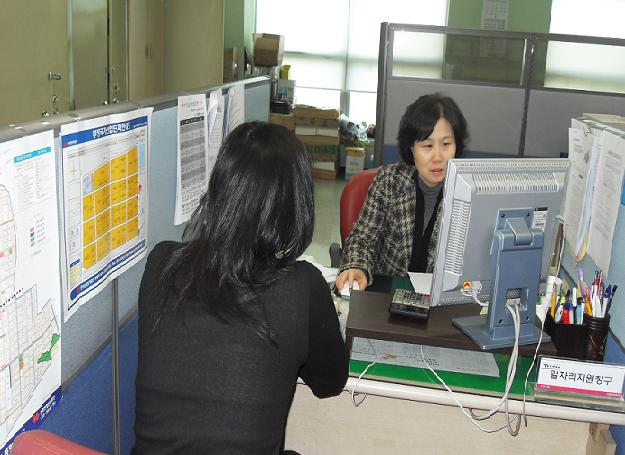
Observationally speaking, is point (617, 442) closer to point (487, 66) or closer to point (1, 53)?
point (487, 66)

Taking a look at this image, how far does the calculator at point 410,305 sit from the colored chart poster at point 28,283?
832 millimetres

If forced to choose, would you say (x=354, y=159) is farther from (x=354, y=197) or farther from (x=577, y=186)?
(x=577, y=186)

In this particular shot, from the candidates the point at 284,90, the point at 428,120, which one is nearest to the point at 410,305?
the point at 428,120

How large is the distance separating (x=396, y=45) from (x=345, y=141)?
13.8ft

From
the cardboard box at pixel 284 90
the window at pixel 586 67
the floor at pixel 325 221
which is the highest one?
the window at pixel 586 67

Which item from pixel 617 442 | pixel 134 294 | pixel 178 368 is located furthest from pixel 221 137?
pixel 617 442

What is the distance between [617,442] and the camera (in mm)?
1717

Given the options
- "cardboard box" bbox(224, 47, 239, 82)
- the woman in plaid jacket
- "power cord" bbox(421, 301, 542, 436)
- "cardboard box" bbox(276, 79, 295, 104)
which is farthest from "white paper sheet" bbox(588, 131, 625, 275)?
"cardboard box" bbox(276, 79, 295, 104)

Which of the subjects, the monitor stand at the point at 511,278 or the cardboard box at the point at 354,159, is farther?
the cardboard box at the point at 354,159

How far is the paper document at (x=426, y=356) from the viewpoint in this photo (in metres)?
1.68

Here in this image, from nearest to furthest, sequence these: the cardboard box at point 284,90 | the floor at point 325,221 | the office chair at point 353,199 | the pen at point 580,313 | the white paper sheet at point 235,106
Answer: the pen at point 580,313 → the white paper sheet at point 235,106 → the office chair at point 353,199 → the floor at point 325,221 → the cardboard box at point 284,90

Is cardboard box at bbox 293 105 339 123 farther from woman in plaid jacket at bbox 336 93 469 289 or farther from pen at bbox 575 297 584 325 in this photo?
pen at bbox 575 297 584 325

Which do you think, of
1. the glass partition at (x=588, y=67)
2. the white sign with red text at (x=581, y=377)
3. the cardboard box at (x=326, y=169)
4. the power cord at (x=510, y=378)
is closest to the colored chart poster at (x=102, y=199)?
the power cord at (x=510, y=378)

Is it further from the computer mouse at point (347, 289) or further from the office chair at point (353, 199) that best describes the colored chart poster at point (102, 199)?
the office chair at point (353, 199)
